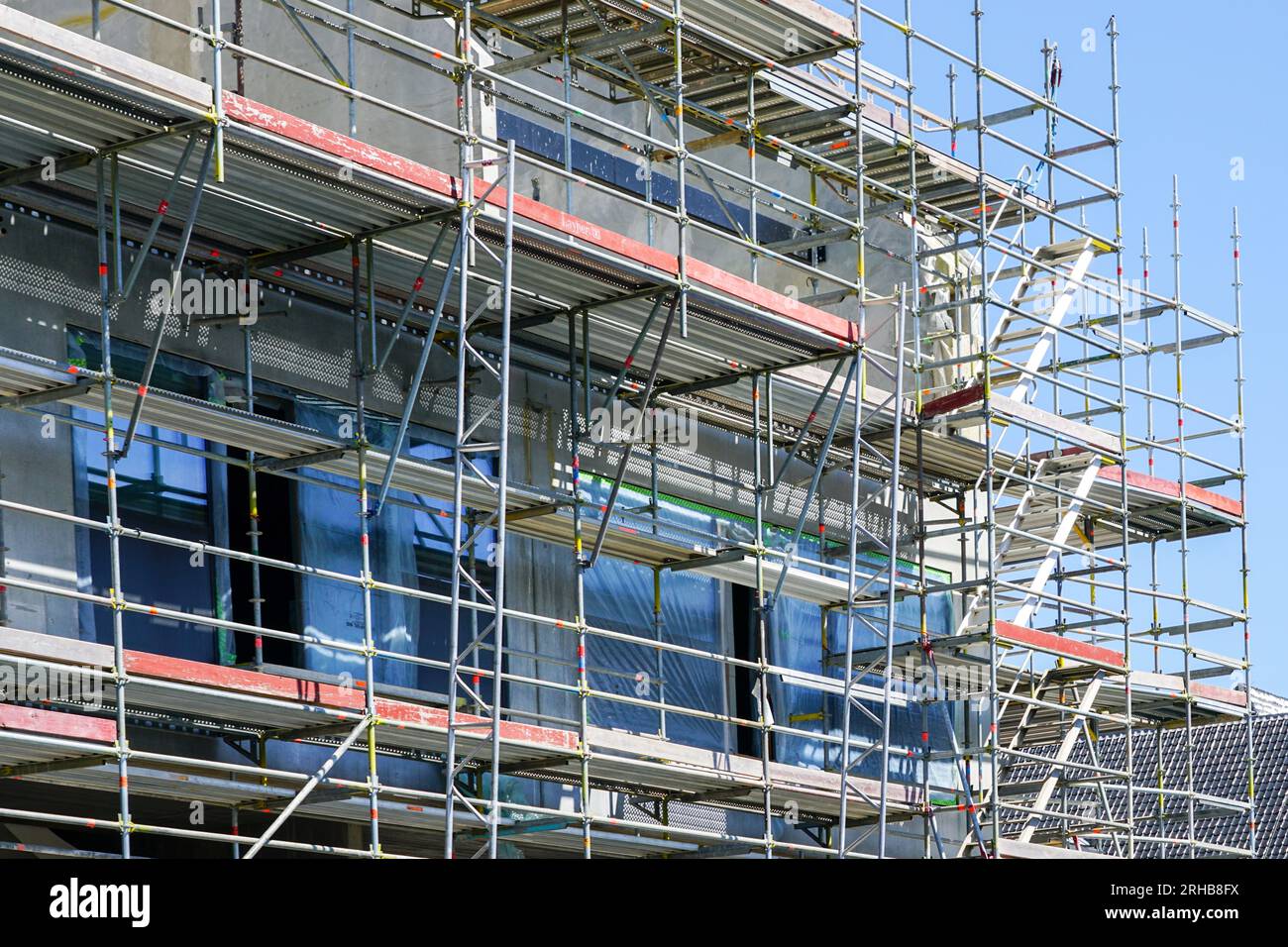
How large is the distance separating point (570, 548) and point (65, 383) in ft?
19.3

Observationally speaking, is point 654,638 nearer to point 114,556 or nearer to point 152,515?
point 152,515

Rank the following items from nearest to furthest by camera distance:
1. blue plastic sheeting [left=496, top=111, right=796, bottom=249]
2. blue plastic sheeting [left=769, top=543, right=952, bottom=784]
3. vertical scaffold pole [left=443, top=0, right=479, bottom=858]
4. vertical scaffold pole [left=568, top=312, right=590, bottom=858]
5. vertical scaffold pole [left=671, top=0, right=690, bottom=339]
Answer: vertical scaffold pole [left=443, top=0, right=479, bottom=858]
vertical scaffold pole [left=568, top=312, right=590, bottom=858]
vertical scaffold pole [left=671, top=0, right=690, bottom=339]
blue plastic sheeting [left=496, top=111, right=796, bottom=249]
blue plastic sheeting [left=769, top=543, right=952, bottom=784]

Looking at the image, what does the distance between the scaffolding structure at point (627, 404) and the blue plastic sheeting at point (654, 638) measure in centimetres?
16

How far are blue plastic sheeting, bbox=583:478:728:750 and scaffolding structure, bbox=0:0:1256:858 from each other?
158 millimetres

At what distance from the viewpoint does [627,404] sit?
63.6 feet

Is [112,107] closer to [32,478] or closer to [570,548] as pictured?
[32,478]

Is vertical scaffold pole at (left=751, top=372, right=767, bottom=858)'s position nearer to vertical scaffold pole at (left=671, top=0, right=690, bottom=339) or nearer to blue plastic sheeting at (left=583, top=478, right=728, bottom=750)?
blue plastic sheeting at (left=583, top=478, right=728, bottom=750)

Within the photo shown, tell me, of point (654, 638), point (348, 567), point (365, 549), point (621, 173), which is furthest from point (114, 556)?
point (621, 173)

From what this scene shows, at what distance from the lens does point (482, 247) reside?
1591cm

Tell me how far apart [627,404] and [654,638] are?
2141 mm

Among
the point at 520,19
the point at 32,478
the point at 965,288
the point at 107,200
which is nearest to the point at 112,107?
the point at 107,200

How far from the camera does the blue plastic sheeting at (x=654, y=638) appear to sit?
19047 millimetres

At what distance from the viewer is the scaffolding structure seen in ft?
46.5

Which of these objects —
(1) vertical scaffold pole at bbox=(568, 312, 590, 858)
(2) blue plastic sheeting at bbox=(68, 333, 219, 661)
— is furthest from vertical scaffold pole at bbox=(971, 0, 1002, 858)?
(2) blue plastic sheeting at bbox=(68, 333, 219, 661)
